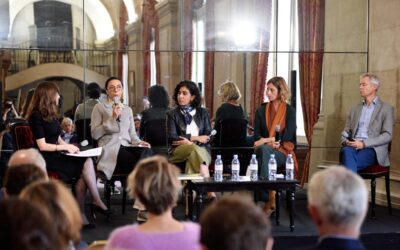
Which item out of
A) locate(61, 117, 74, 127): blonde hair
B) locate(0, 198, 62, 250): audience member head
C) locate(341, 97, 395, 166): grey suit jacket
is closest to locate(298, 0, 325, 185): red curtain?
locate(341, 97, 395, 166): grey suit jacket

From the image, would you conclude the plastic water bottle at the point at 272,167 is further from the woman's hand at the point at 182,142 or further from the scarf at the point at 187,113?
the scarf at the point at 187,113

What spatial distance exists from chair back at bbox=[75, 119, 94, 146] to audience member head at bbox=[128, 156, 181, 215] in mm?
4694

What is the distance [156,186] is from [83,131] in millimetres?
4800

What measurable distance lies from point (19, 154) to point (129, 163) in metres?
2.81

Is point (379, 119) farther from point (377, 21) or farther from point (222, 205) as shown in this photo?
point (222, 205)

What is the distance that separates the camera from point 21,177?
2.58 meters

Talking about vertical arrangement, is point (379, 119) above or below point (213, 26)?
below

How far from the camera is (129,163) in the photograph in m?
6.05

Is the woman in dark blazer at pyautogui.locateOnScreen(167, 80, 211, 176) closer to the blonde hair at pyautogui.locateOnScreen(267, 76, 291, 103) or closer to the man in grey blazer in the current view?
the blonde hair at pyautogui.locateOnScreen(267, 76, 291, 103)

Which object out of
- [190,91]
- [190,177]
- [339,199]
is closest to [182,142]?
[190,91]

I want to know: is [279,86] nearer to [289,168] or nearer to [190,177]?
[289,168]

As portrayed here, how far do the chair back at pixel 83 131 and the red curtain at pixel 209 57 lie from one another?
144cm

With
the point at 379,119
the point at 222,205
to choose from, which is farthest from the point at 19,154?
the point at 379,119

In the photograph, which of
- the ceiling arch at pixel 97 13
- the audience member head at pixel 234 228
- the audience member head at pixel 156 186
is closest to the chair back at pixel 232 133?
the ceiling arch at pixel 97 13
